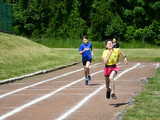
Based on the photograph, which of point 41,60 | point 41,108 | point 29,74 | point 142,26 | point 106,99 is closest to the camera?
point 41,108

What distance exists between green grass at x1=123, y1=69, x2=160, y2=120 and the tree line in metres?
59.3

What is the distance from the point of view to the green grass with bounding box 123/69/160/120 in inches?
436

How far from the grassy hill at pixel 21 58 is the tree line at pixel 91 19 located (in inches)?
1401

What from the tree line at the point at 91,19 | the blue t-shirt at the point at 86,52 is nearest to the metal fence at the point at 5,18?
the tree line at the point at 91,19

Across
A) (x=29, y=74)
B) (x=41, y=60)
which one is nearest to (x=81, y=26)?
(x=41, y=60)

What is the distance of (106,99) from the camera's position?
1461cm

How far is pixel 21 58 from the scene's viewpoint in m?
33.8

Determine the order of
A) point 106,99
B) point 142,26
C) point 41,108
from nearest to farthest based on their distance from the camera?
point 41,108, point 106,99, point 142,26

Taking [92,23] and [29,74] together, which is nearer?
[29,74]

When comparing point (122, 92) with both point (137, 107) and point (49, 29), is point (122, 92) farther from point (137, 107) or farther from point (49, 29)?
point (49, 29)

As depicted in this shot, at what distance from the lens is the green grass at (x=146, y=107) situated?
1108 cm

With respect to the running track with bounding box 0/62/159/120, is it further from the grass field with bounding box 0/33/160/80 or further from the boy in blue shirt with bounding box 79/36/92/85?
the grass field with bounding box 0/33/160/80

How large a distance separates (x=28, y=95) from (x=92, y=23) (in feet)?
224

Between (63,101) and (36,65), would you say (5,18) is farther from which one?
(63,101)
